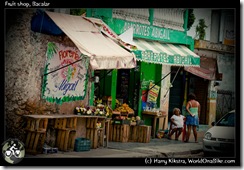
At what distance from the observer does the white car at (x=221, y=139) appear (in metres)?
12.8

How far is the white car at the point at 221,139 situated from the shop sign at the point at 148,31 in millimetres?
3520

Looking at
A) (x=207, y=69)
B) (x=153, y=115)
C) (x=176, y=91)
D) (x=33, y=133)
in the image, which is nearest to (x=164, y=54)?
(x=153, y=115)

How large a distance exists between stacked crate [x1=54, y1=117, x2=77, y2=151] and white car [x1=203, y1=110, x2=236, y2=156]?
3472mm

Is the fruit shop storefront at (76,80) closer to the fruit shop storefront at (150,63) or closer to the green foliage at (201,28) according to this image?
the fruit shop storefront at (150,63)

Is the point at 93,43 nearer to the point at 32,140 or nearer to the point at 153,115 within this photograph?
the point at 32,140

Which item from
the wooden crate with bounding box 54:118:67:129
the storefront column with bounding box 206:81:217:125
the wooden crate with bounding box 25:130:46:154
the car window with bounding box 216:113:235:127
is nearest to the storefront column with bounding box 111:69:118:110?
the car window with bounding box 216:113:235:127

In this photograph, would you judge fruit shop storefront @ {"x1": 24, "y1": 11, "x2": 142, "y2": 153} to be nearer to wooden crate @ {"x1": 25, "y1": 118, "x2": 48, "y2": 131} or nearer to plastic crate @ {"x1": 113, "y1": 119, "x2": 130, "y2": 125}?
wooden crate @ {"x1": 25, "y1": 118, "x2": 48, "y2": 131}

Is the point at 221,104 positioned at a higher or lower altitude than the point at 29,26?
lower

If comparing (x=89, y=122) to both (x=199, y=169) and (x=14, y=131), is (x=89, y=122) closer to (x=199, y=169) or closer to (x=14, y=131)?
(x=14, y=131)

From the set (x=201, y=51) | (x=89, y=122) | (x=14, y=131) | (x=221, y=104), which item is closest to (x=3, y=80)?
(x=14, y=131)

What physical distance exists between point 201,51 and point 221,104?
2.47m

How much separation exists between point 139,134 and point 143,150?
1622mm

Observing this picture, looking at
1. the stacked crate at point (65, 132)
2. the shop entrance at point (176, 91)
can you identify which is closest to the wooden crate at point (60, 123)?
the stacked crate at point (65, 132)

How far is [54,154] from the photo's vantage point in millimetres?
11578
